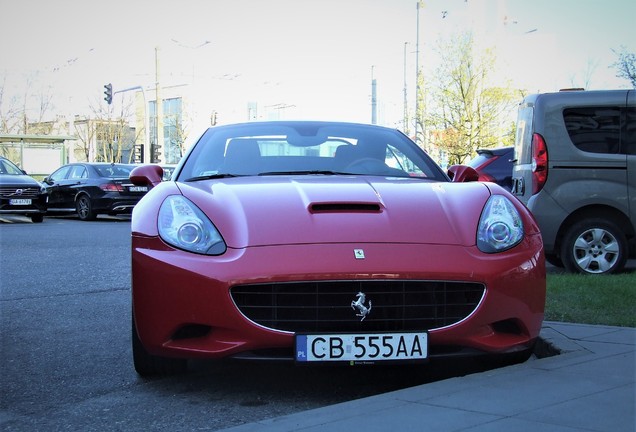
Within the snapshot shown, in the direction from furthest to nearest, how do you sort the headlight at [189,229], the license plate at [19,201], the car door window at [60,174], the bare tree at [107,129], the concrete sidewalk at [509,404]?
the bare tree at [107,129] < the car door window at [60,174] < the license plate at [19,201] < the headlight at [189,229] < the concrete sidewalk at [509,404]

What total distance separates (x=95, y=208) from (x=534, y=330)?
1684cm

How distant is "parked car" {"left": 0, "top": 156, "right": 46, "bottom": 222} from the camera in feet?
58.6

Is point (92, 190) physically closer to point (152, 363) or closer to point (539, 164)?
point (539, 164)

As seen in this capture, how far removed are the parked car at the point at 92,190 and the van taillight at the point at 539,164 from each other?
1255 centimetres

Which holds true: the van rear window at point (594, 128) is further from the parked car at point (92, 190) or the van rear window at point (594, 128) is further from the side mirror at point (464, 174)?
the parked car at point (92, 190)

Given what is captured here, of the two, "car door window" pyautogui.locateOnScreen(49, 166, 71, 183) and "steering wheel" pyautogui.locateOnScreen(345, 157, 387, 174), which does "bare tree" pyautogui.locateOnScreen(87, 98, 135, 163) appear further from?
"steering wheel" pyautogui.locateOnScreen(345, 157, 387, 174)

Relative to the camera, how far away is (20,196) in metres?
18.0

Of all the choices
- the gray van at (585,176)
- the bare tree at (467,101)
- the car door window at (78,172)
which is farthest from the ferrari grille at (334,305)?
the bare tree at (467,101)

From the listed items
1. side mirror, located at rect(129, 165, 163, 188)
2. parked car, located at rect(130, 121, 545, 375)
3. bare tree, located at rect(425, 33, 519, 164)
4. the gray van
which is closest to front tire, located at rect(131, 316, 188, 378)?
parked car, located at rect(130, 121, 545, 375)

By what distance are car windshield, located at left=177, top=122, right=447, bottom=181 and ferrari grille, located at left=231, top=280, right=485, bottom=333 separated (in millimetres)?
1234

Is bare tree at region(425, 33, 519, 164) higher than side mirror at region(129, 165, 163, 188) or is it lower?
higher

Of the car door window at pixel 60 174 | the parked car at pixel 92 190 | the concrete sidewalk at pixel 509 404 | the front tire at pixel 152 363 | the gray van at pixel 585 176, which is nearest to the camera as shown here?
the concrete sidewalk at pixel 509 404

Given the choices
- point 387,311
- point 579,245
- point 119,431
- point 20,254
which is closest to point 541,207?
point 579,245

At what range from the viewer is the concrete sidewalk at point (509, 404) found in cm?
291
